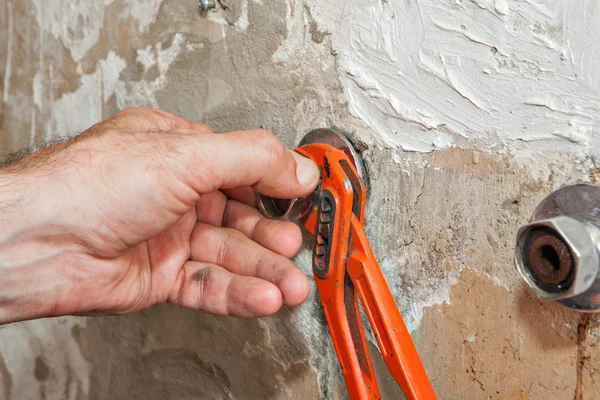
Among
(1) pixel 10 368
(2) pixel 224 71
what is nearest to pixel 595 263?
(2) pixel 224 71

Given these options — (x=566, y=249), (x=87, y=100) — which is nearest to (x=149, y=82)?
(x=87, y=100)

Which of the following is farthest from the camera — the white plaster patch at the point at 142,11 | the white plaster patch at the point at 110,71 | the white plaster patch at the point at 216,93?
the white plaster patch at the point at 110,71

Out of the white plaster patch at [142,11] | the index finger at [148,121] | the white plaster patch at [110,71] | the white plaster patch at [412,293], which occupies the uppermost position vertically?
the white plaster patch at [142,11]

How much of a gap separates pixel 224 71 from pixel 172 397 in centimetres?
75

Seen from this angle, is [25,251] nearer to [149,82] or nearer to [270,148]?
[270,148]

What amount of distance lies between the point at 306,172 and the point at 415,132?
16 centimetres

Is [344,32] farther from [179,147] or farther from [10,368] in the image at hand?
[10,368]

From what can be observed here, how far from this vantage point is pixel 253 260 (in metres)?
0.84

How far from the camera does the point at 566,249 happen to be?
1.44ft

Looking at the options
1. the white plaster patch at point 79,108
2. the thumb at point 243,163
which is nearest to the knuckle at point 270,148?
the thumb at point 243,163

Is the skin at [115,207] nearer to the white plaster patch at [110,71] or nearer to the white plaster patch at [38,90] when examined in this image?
the white plaster patch at [110,71]

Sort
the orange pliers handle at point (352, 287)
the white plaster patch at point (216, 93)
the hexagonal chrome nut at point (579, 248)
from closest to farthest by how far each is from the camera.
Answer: the hexagonal chrome nut at point (579, 248) → the orange pliers handle at point (352, 287) → the white plaster patch at point (216, 93)

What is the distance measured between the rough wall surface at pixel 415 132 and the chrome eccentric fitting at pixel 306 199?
2cm

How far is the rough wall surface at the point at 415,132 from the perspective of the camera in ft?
1.74
